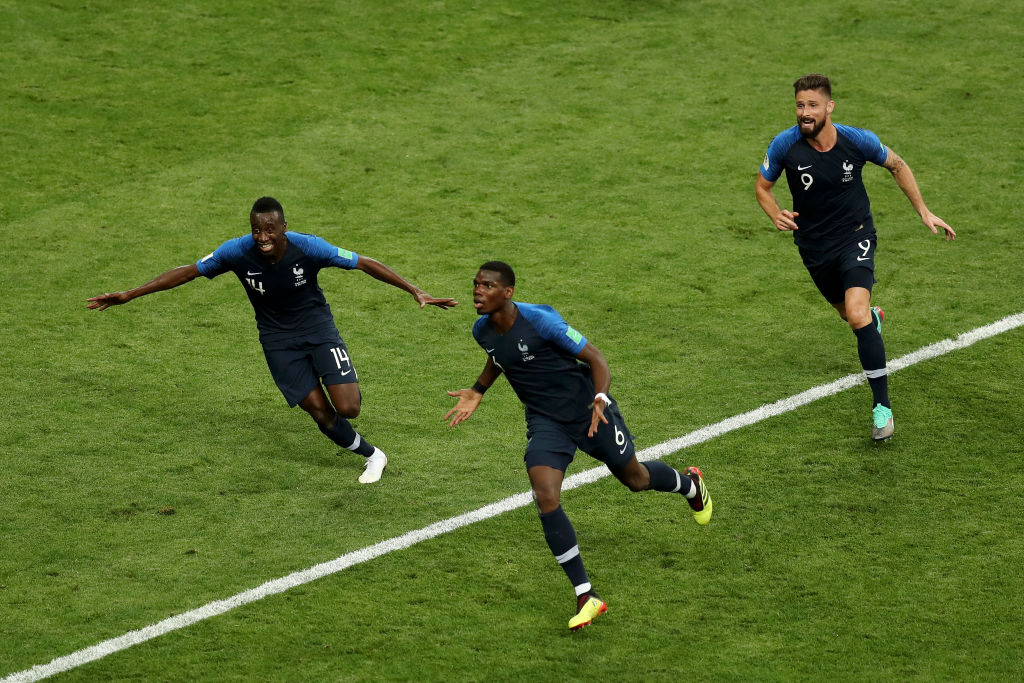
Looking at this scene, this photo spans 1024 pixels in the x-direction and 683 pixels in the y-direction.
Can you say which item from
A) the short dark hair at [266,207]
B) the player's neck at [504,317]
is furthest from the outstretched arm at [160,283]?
the player's neck at [504,317]

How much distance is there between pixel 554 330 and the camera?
24.6ft

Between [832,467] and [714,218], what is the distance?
4496 mm

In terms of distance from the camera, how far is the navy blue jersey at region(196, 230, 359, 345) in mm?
8797

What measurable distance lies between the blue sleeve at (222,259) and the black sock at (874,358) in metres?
4.27

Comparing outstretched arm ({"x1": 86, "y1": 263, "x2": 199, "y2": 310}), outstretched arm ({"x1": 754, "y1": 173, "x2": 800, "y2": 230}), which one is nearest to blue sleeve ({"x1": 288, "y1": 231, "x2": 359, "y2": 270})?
outstretched arm ({"x1": 86, "y1": 263, "x2": 199, "y2": 310})

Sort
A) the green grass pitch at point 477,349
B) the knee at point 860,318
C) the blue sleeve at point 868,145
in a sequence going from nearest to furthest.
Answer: the green grass pitch at point 477,349, the knee at point 860,318, the blue sleeve at point 868,145

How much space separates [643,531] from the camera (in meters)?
8.37

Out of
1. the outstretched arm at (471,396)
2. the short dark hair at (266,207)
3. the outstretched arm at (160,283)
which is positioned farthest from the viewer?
the outstretched arm at (160,283)

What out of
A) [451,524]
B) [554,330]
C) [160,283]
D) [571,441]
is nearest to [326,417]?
[451,524]

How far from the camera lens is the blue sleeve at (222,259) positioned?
8.78 m

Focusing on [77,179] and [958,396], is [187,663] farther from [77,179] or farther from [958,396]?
[77,179]

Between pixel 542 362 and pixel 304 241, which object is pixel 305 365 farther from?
pixel 542 362

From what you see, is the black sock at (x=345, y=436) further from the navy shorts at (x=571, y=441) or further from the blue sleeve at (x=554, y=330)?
the blue sleeve at (x=554, y=330)

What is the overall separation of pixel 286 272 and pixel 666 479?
2873 millimetres
